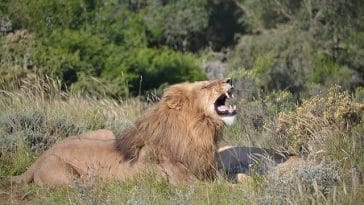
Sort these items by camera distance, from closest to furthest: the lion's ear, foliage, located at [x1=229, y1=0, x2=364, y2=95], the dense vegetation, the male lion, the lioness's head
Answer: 1. the dense vegetation
2. the male lion
3. the lioness's head
4. the lion's ear
5. foliage, located at [x1=229, y1=0, x2=364, y2=95]

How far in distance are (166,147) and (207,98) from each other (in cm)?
65

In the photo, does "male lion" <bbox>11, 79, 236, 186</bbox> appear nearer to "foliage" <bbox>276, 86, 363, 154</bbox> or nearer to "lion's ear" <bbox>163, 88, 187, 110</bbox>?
"lion's ear" <bbox>163, 88, 187, 110</bbox>

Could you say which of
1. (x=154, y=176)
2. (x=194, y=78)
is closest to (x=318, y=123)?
(x=154, y=176)

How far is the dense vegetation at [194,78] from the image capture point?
7.75m

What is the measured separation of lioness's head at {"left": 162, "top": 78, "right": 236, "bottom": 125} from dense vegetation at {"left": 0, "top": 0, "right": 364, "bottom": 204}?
2.83 ft

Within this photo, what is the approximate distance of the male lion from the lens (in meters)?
8.59

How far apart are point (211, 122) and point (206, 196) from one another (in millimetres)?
1355

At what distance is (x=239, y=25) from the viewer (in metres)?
37.5

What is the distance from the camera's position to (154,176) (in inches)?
328

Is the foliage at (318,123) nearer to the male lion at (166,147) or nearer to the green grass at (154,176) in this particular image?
the green grass at (154,176)

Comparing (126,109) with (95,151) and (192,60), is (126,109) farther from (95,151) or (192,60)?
(192,60)

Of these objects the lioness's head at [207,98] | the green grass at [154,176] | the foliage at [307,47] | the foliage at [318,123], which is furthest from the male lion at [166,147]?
the foliage at [307,47]

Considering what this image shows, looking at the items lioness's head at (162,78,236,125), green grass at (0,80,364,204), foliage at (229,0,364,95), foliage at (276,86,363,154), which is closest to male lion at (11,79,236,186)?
lioness's head at (162,78,236,125)

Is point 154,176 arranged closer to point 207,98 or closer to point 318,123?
point 207,98
